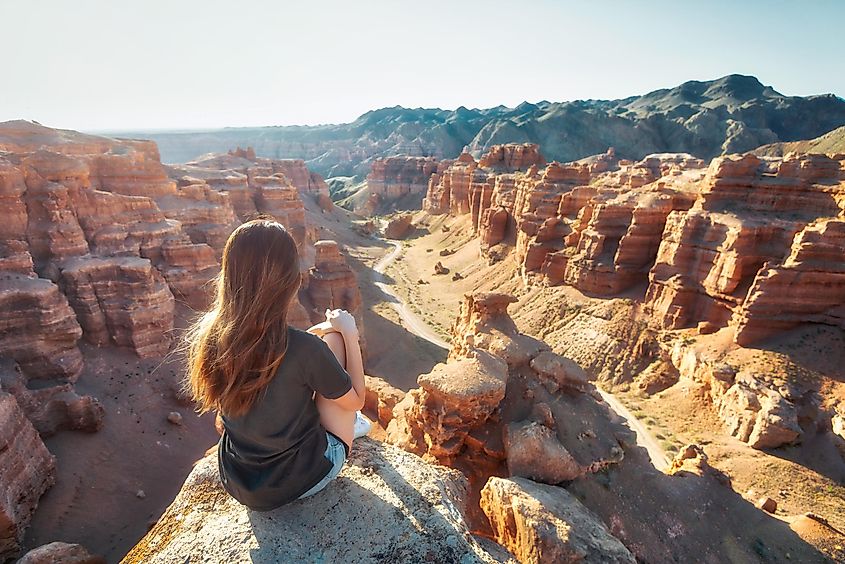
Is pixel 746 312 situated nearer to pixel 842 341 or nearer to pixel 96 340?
pixel 842 341

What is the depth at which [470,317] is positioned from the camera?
15.5m

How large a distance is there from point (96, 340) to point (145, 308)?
7.04 feet

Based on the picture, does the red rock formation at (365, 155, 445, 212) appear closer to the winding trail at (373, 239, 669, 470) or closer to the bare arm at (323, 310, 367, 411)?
the winding trail at (373, 239, 669, 470)

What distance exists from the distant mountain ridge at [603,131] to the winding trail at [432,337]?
74465 mm

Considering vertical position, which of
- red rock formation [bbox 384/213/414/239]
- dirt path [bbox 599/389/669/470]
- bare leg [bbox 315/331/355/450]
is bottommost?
red rock formation [bbox 384/213/414/239]

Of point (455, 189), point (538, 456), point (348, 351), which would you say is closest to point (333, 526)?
point (348, 351)

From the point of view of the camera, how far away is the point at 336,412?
4.57 m

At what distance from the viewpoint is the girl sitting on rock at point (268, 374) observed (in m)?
3.60

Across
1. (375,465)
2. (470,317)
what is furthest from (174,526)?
(470,317)

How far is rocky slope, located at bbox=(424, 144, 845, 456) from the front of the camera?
18.8 meters

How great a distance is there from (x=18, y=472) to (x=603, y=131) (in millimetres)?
127509

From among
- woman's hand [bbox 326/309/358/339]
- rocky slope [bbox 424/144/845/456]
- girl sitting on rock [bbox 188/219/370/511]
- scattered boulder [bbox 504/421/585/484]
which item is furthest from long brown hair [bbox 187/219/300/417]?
rocky slope [bbox 424/144/845/456]

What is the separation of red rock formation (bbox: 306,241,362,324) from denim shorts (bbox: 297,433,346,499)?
22.2m

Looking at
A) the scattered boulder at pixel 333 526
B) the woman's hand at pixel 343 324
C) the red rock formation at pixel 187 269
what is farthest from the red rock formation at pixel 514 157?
the scattered boulder at pixel 333 526
